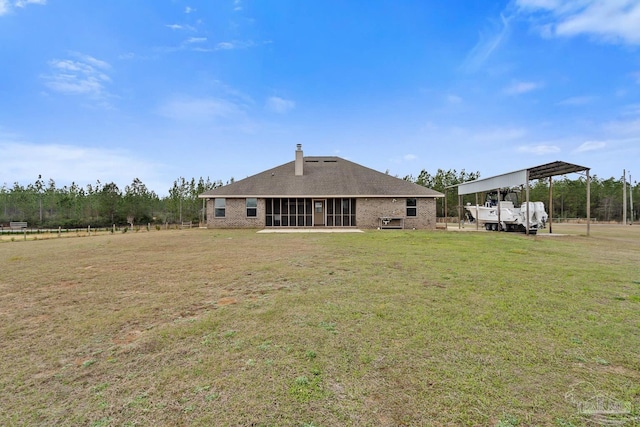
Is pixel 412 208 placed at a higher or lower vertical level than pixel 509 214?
higher

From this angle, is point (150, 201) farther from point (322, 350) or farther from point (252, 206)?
point (322, 350)

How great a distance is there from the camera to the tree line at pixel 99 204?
36.6 m

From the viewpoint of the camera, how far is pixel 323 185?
22.3 m

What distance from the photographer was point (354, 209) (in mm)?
21984

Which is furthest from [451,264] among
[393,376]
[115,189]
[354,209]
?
[115,189]

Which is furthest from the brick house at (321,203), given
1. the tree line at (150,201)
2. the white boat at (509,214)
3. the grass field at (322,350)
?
the grass field at (322,350)

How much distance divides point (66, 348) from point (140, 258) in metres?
6.30

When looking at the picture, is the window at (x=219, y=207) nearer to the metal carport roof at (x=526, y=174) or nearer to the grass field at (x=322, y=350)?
the grass field at (x=322, y=350)

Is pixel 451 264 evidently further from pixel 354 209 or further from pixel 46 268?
pixel 354 209

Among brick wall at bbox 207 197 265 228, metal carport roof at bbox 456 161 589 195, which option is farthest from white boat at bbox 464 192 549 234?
brick wall at bbox 207 197 265 228

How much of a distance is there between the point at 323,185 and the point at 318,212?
2.06 m

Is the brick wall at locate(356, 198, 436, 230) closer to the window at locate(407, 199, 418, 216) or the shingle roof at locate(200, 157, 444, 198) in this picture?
the window at locate(407, 199, 418, 216)

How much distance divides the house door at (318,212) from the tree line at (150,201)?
706 inches

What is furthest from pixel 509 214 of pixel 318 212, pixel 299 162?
pixel 299 162
